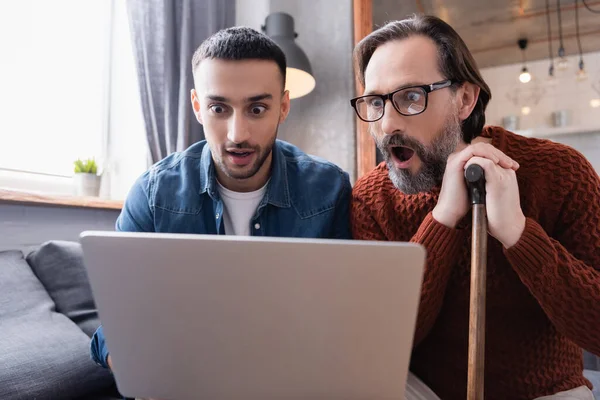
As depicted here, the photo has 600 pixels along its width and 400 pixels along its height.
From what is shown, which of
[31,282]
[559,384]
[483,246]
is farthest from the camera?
[31,282]

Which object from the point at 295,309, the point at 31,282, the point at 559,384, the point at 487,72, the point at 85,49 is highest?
the point at 487,72

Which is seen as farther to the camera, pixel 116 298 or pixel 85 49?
pixel 85 49

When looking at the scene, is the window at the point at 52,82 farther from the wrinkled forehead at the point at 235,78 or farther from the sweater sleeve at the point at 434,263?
the sweater sleeve at the point at 434,263

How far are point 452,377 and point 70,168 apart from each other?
6.10 feet

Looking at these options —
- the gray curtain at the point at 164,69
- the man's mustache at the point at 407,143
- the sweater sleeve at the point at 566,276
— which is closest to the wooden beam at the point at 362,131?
the gray curtain at the point at 164,69

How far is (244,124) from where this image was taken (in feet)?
3.87

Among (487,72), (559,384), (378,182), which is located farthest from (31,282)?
(487,72)

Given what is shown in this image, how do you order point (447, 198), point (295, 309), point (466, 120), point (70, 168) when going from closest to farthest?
1. point (295, 309)
2. point (447, 198)
3. point (466, 120)
4. point (70, 168)

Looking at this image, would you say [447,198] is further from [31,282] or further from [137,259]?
[31,282]

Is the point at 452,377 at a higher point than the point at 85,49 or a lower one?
lower

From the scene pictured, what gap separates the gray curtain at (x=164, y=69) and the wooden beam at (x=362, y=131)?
851 mm

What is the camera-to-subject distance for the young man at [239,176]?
3.90 ft

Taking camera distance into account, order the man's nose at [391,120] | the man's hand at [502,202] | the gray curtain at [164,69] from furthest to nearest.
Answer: the gray curtain at [164,69] < the man's nose at [391,120] < the man's hand at [502,202]

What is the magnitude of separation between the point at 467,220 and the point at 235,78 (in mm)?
649
